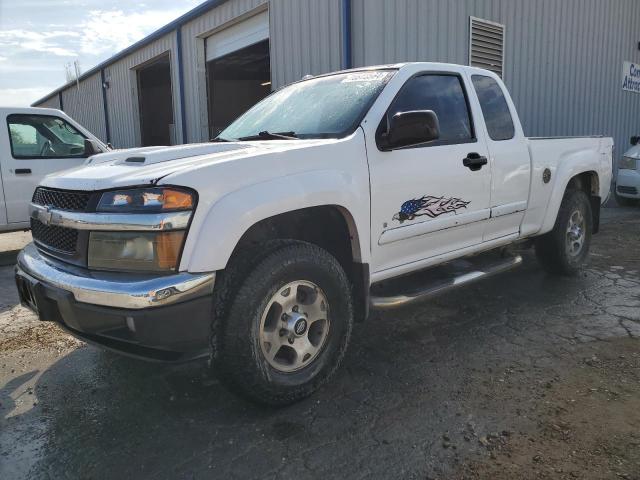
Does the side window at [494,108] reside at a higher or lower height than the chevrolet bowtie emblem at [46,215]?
higher

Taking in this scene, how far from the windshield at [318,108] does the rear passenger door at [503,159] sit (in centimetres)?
107

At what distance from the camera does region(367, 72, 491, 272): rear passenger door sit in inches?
125

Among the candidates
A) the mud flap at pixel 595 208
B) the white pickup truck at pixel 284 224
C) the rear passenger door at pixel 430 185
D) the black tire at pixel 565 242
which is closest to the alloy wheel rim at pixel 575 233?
the black tire at pixel 565 242

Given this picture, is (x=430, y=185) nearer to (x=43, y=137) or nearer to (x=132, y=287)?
(x=132, y=287)

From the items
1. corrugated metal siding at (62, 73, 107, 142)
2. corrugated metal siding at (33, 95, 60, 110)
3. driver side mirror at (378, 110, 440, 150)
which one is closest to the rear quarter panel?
driver side mirror at (378, 110, 440, 150)

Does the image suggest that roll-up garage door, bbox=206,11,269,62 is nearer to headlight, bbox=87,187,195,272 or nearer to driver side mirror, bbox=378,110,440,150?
driver side mirror, bbox=378,110,440,150

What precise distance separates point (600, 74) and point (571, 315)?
33.6 feet

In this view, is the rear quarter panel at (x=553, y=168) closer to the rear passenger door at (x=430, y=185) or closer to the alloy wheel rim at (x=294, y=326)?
the rear passenger door at (x=430, y=185)

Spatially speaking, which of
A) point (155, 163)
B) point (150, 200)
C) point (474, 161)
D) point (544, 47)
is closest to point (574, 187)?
point (474, 161)

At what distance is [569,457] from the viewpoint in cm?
236

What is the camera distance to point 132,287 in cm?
231

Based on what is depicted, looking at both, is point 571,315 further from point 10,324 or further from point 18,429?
point 10,324

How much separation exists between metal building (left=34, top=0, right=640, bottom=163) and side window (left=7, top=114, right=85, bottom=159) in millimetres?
3504

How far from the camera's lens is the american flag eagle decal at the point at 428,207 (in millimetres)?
3297
